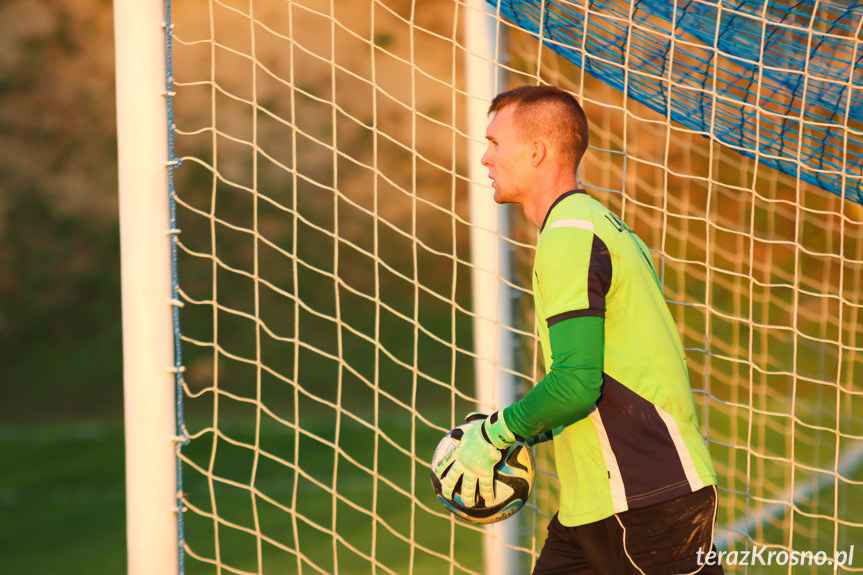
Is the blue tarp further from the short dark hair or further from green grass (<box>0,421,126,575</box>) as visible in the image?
green grass (<box>0,421,126,575</box>)

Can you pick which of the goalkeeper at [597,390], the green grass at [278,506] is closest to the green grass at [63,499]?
the green grass at [278,506]

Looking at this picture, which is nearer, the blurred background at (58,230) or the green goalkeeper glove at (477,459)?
the green goalkeeper glove at (477,459)

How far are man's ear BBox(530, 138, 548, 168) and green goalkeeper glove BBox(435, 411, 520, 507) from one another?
1.83ft

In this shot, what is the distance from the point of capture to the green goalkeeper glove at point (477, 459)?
68.9 inches

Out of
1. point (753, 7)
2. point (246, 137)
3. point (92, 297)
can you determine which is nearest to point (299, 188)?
point (246, 137)

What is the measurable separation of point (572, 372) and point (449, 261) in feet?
30.2

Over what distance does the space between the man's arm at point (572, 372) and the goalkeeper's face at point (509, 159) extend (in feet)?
1.19

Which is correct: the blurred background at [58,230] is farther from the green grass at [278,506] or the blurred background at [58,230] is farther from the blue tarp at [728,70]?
the blue tarp at [728,70]

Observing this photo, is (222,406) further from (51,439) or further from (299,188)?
(299,188)

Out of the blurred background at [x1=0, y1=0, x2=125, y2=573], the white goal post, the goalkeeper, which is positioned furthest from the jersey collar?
the blurred background at [x1=0, y1=0, x2=125, y2=573]

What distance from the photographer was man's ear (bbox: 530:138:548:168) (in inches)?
70.8

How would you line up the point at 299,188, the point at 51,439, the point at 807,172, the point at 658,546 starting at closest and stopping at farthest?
the point at 658,546 < the point at 807,172 < the point at 51,439 < the point at 299,188

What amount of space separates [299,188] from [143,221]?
27.6 ft

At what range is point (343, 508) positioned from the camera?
17.5ft
